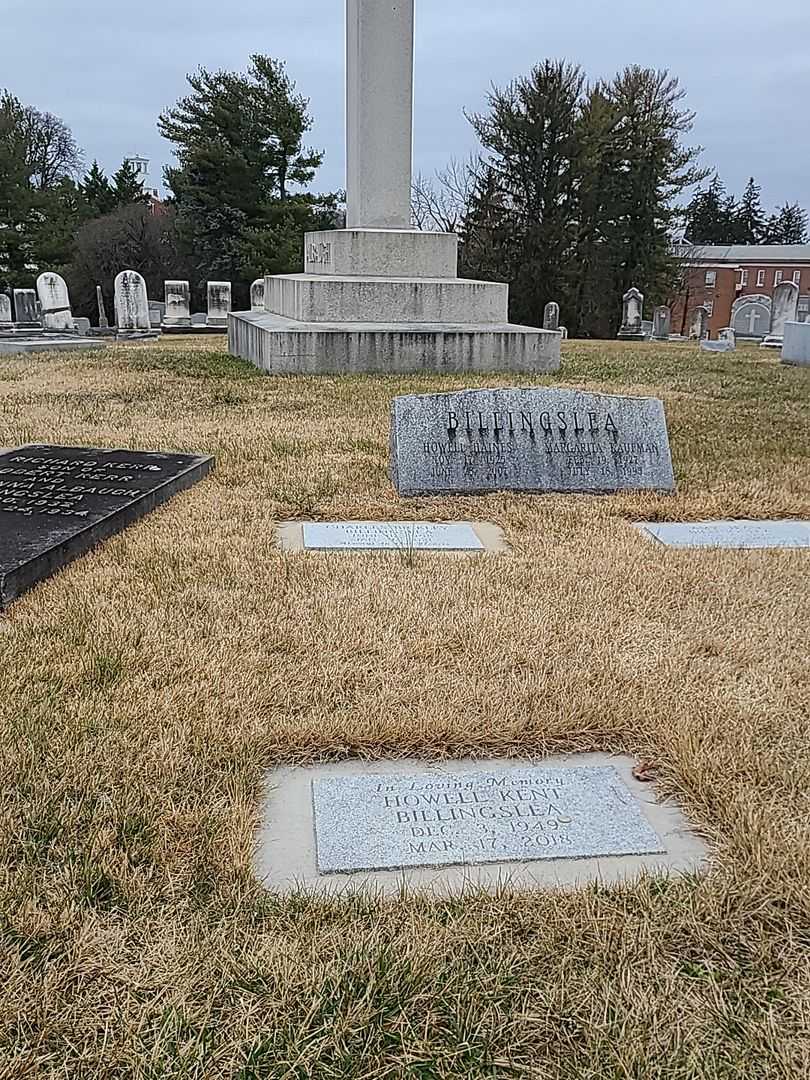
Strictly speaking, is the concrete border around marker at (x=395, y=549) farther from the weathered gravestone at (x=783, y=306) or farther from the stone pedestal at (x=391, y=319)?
the weathered gravestone at (x=783, y=306)

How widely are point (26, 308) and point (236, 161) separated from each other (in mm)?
10368

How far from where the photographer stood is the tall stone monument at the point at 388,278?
31.1 feet

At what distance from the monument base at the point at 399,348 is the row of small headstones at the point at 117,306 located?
8233 mm

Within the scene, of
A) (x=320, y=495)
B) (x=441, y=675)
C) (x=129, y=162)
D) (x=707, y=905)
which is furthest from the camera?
(x=129, y=162)

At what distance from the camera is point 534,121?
27422mm

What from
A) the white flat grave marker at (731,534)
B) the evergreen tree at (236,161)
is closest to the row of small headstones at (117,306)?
the evergreen tree at (236,161)

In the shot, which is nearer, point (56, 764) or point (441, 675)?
point (56, 764)

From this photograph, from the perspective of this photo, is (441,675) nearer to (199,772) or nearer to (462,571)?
(199,772)

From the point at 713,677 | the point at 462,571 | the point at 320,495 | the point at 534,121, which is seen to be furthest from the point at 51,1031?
the point at 534,121

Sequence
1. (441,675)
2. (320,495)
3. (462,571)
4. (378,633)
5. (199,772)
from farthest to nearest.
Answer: (320,495), (462,571), (378,633), (441,675), (199,772)

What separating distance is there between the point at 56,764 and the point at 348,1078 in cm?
107

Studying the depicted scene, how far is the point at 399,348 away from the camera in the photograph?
30.9 feet

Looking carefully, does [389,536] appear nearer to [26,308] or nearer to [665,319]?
[26,308]

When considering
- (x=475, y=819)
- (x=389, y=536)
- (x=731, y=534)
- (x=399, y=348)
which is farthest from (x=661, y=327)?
(x=475, y=819)
